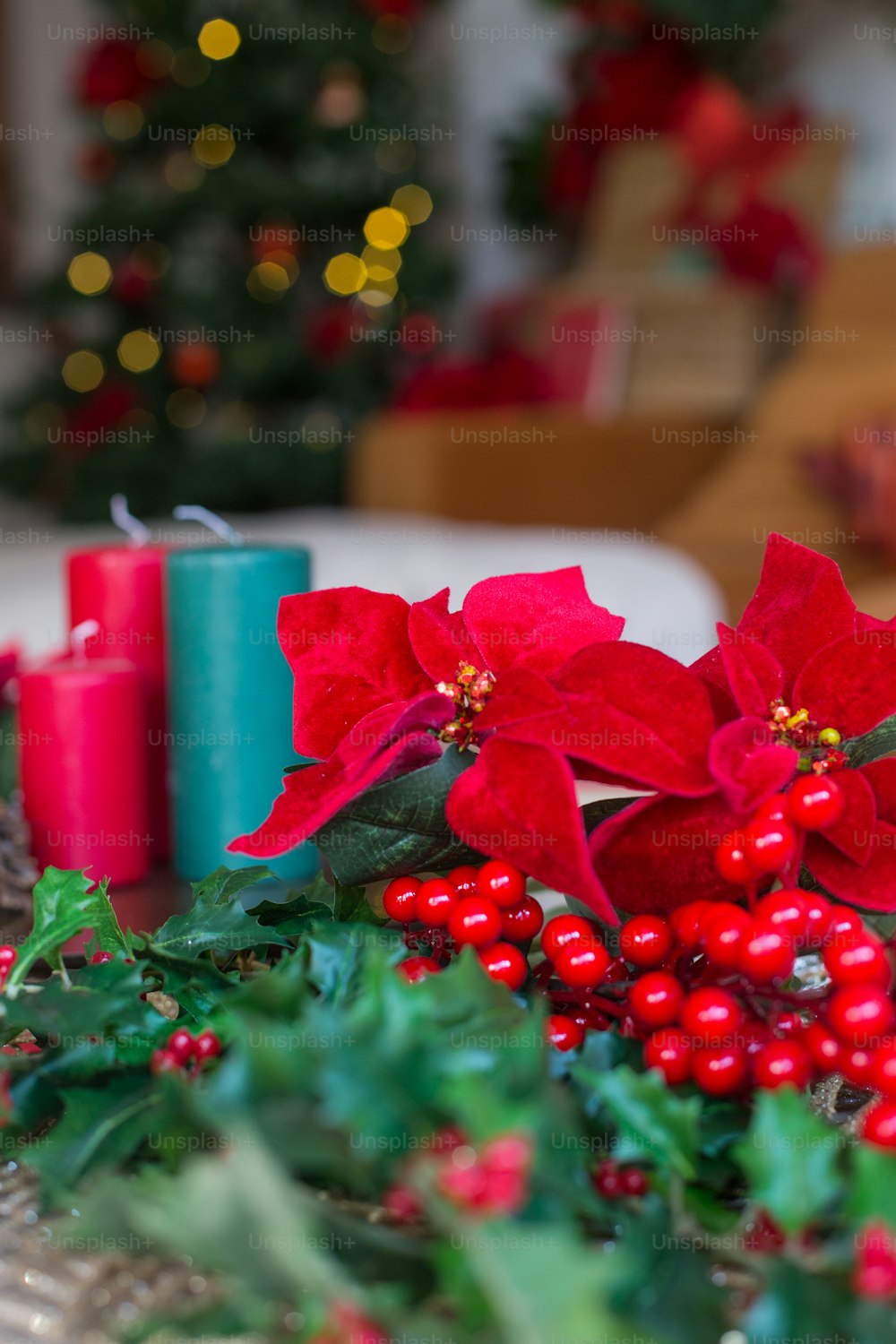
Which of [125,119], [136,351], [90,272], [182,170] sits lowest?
[136,351]

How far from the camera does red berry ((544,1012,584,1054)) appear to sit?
32 centimetres


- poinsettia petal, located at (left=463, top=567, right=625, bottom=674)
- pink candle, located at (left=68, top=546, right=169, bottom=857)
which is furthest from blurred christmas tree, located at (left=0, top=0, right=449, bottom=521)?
poinsettia petal, located at (left=463, top=567, right=625, bottom=674)

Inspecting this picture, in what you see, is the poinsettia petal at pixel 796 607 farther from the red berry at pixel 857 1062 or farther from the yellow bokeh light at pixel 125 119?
the yellow bokeh light at pixel 125 119

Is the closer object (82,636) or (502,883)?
(502,883)

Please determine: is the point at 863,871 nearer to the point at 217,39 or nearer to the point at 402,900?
the point at 402,900

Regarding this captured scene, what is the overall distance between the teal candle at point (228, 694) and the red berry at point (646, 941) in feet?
0.88

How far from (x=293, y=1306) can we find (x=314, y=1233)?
0.5 inches

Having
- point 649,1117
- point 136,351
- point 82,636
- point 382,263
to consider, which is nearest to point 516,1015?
point 649,1117

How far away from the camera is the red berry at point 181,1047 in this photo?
0.30m

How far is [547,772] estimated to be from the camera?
314 millimetres

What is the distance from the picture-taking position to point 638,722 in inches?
12.5

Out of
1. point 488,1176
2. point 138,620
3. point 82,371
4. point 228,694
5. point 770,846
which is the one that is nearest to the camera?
point 488,1176

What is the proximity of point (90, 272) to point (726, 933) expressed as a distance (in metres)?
3.37

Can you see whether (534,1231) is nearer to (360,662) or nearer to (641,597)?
(360,662)
